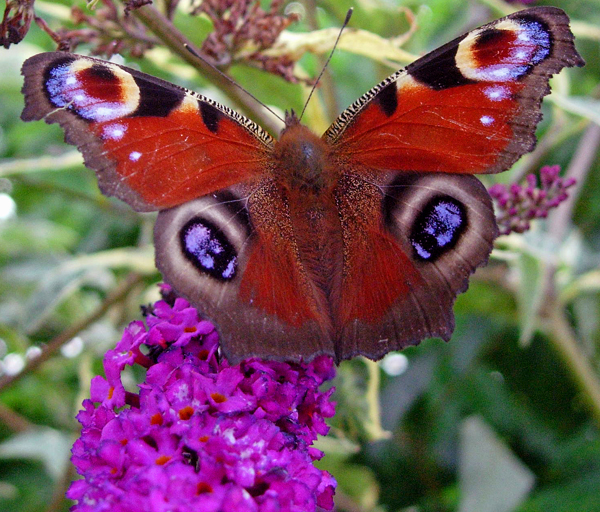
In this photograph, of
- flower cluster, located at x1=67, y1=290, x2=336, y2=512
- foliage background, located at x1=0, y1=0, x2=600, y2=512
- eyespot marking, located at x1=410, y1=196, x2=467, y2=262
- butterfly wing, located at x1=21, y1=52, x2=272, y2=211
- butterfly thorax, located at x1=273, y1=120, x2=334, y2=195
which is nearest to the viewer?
flower cluster, located at x1=67, y1=290, x2=336, y2=512

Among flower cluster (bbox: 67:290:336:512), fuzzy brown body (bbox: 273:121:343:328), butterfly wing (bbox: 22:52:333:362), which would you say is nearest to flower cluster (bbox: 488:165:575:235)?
fuzzy brown body (bbox: 273:121:343:328)

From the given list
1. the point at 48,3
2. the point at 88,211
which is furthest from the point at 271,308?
the point at 88,211

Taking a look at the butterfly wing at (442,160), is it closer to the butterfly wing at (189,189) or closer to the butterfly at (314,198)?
the butterfly at (314,198)

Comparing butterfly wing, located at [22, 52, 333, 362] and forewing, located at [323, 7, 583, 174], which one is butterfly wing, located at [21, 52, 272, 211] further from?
forewing, located at [323, 7, 583, 174]

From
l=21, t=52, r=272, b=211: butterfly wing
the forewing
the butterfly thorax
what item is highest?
the forewing

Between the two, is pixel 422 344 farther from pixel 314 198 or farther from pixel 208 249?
pixel 208 249

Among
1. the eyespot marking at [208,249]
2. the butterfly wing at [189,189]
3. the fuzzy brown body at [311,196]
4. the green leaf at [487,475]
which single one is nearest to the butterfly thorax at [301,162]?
the fuzzy brown body at [311,196]

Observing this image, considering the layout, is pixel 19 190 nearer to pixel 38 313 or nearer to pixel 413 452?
pixel 38 313

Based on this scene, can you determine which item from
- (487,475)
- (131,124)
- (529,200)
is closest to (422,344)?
(487,475)
